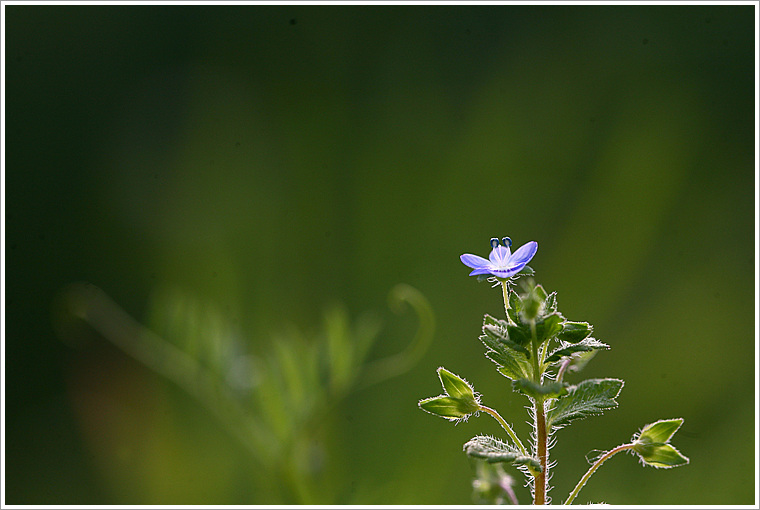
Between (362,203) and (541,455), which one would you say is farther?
(362,203)

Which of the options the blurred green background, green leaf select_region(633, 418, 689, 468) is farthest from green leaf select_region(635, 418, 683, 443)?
the blurred green background

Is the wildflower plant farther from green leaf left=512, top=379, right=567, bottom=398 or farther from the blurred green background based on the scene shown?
the blurred green background

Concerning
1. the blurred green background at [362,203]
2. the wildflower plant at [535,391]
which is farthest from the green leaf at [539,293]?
the blurred green background at [362,203]

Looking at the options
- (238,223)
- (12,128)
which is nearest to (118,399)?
(238,223)

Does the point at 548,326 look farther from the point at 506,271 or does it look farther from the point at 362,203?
the point at 362,203

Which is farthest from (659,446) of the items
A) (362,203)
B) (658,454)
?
(362,203)

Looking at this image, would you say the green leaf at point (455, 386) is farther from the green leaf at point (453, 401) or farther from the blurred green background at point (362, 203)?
the blurred green background at point (362, 203)
